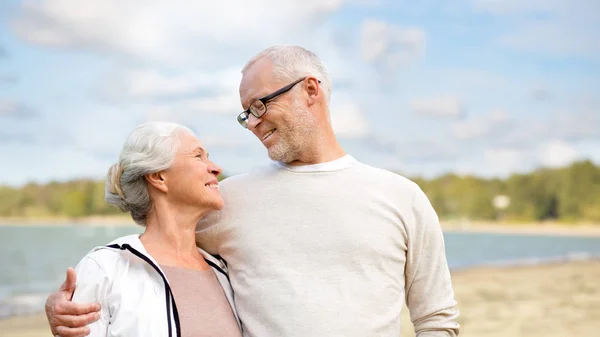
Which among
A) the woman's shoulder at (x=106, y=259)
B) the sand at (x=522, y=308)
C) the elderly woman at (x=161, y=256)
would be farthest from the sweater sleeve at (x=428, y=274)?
the sand at (x=522, y=308)

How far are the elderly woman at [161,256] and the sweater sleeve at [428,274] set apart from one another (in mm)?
658

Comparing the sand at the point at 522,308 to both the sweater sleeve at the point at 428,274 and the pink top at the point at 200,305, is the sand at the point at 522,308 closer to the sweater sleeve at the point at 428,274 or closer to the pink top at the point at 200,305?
the sweater sleeve at the point at 428,274

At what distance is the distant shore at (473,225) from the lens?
54938 millimetres

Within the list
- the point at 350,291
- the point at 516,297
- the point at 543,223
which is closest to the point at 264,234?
the point at 350,291

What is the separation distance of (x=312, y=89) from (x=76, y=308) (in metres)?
1.11

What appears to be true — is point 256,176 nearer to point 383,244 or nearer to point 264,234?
point 264,234

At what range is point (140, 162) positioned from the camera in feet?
8.20

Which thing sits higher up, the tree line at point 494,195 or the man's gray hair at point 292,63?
the man's gray hair at point 292,63

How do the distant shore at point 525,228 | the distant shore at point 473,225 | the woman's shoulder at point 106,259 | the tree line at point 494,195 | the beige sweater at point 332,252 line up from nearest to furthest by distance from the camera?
the woman's shoulder at point 106,259, the beige sweater at point 332,252, the distant shore at point 525,228, the distant shore at point 473,225, the tree line at point 494,195

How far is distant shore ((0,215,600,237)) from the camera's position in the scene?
180 feet

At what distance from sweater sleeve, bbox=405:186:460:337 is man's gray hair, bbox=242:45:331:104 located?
1.88 feet

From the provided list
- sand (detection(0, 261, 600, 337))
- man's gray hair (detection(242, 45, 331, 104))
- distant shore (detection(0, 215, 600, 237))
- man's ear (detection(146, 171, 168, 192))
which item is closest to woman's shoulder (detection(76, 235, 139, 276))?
man's ear (detection(146, 171, 168, 192))

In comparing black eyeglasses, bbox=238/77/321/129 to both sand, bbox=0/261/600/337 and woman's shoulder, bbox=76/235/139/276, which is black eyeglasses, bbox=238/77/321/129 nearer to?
woman's shoulder, bbox=76/235/139/276

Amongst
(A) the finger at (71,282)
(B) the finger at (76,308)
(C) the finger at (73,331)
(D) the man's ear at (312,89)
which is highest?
(D) the man's ear at (312,89)
